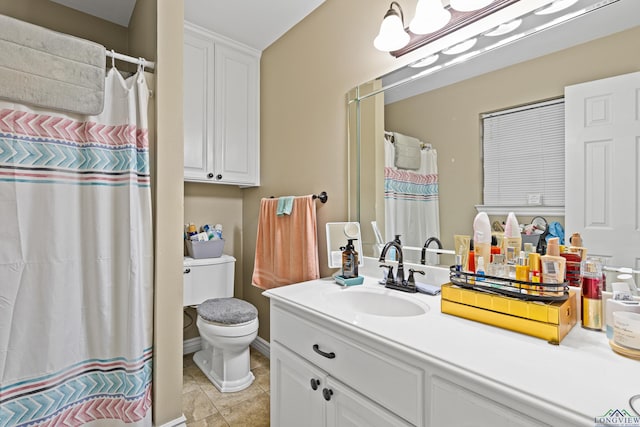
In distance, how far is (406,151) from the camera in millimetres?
1513

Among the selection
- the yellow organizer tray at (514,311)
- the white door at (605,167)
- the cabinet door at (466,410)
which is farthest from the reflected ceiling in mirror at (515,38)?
the cabinet door at (466,410)

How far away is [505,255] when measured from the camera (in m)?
1.07

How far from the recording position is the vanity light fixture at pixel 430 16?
129 cm

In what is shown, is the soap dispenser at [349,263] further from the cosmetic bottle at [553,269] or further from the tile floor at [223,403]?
the tile floor at [223,403]

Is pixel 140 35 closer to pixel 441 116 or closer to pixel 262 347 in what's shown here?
pixel 441 116

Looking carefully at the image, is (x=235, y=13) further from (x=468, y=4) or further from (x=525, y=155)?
(x=525, y=155)

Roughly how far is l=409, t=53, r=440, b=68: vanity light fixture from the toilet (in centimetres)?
168

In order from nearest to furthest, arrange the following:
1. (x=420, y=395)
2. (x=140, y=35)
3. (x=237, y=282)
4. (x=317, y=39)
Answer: (x=420, y=395) → (x=140, y=35) → (x=317, y=39) → (x=237, y=282)

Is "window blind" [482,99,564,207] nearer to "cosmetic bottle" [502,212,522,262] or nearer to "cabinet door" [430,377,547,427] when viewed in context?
"cosmetic bottle" [502,212,522,262]

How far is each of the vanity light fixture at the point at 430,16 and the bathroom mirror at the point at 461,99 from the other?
0.15 metres

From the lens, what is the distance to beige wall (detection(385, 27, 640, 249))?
3.20ft

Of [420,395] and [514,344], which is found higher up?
[514,344]

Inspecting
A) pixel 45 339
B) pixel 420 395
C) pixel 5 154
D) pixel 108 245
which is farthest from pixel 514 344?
pixel 5 154

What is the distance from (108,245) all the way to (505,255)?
1.64m
